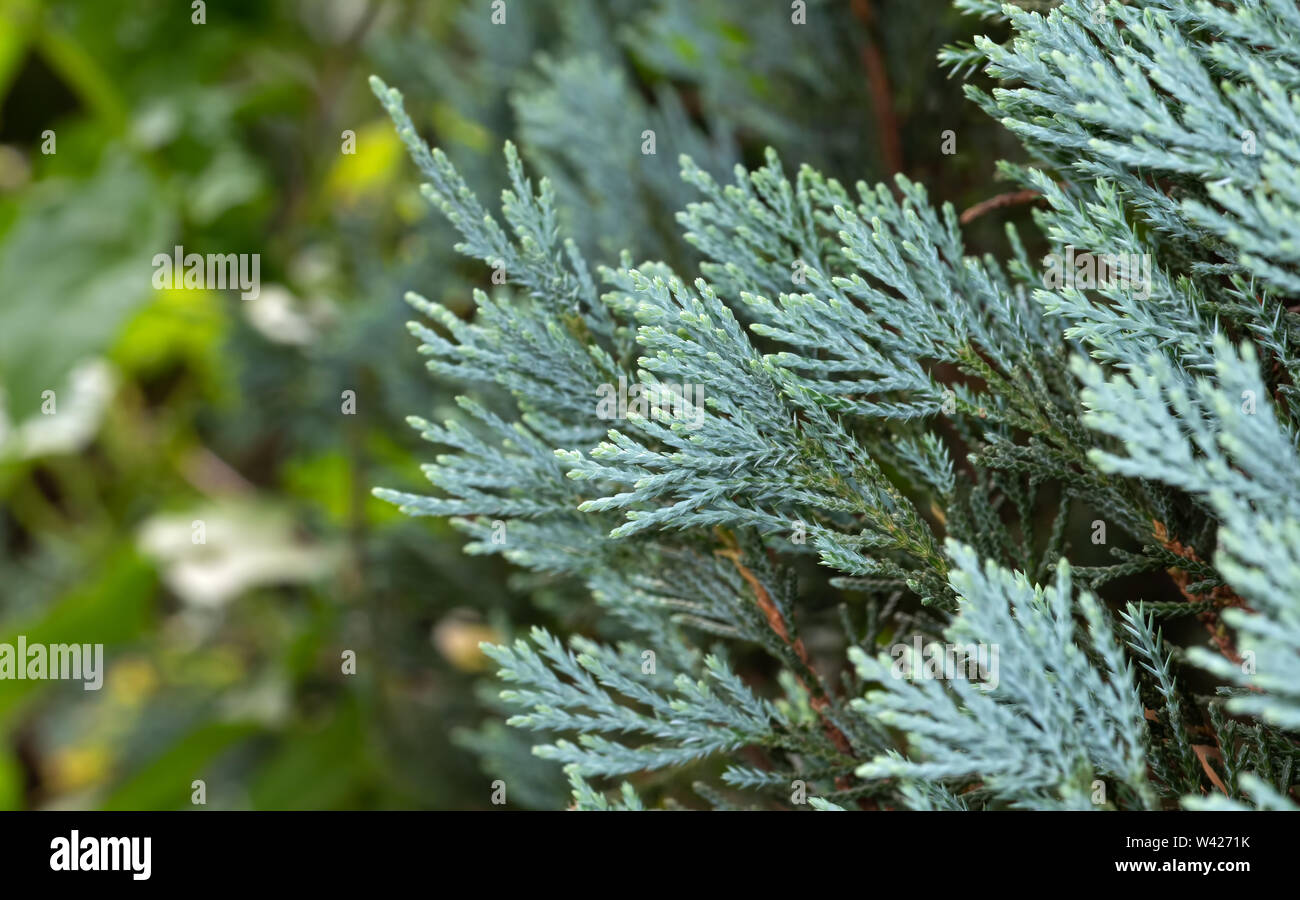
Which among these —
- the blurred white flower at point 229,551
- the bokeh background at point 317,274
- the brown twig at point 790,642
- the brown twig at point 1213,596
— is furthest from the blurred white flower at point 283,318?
the brown twig at point 1213,596

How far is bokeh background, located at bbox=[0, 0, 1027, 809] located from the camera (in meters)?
0.95

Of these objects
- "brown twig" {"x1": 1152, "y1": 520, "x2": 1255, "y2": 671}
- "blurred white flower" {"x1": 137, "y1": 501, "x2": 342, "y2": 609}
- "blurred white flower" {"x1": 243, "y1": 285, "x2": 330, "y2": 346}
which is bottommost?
"brown twig" {"x1": 1152, "y1": 520, "x2": 1255, "y2": 671}

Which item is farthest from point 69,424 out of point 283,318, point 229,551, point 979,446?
point 979,446

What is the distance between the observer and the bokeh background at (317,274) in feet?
3.10

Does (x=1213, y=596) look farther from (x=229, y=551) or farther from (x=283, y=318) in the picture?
(x=229, y=551)

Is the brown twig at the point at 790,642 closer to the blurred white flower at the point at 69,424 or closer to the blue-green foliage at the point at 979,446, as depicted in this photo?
the blue-green foliage at the point at 979,446

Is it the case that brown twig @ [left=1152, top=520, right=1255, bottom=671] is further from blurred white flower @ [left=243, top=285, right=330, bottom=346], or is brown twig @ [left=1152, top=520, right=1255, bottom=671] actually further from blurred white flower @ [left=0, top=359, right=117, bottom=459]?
blurred white flower @ [left=0, top=359, right=117, bottom=459]

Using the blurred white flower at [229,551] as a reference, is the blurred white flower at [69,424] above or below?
above

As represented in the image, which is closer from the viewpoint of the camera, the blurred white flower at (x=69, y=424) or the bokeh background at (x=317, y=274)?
the bokeh background at (x=317, y=274)

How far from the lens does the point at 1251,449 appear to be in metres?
0.42

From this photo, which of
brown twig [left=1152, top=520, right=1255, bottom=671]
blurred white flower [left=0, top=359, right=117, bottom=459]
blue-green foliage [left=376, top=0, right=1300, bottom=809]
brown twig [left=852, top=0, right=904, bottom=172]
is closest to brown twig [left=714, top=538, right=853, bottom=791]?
blue-green foliage [left=376, top=0, right=1300, bottom=809]

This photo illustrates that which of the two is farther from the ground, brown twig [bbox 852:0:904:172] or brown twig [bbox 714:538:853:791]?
brown twig [bbox 852:0:904:172]

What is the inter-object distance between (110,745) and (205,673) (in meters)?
0.23
